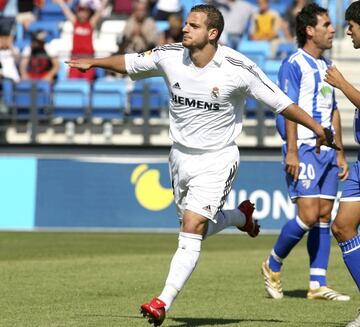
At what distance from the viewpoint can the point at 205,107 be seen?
8039 mm

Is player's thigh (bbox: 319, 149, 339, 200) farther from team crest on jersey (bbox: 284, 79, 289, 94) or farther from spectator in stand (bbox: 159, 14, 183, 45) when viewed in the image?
spectator in stand (bbox: 159, 14, 183, 45)

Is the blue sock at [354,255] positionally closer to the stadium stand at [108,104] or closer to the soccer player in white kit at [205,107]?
the soccer player in white kit at [205,107]

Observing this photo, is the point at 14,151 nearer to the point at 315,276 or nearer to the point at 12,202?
the point at 12,202

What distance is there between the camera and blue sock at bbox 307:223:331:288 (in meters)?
10.0

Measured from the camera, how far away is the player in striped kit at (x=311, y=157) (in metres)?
10.1

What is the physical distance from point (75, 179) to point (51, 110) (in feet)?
6.76

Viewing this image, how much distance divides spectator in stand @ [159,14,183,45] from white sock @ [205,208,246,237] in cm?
1096

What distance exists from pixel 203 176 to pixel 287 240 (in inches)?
91.7

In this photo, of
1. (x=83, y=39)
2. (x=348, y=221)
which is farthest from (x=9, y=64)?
(x=348, y=221)

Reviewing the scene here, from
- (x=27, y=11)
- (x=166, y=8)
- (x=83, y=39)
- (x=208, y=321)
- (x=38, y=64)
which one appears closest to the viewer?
(x=208, y=321)

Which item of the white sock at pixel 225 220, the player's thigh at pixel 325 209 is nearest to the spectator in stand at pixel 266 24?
the player's thigh at pixel 325 209

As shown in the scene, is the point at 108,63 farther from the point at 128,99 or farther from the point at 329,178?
the point at 128,99

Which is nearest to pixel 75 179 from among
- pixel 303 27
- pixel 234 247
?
pixel 234 247

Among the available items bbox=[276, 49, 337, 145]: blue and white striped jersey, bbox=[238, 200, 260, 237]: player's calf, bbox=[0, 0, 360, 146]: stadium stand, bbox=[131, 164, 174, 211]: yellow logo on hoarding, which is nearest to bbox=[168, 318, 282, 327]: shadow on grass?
bbox=[238, 200, 260, 237]: player's calf
